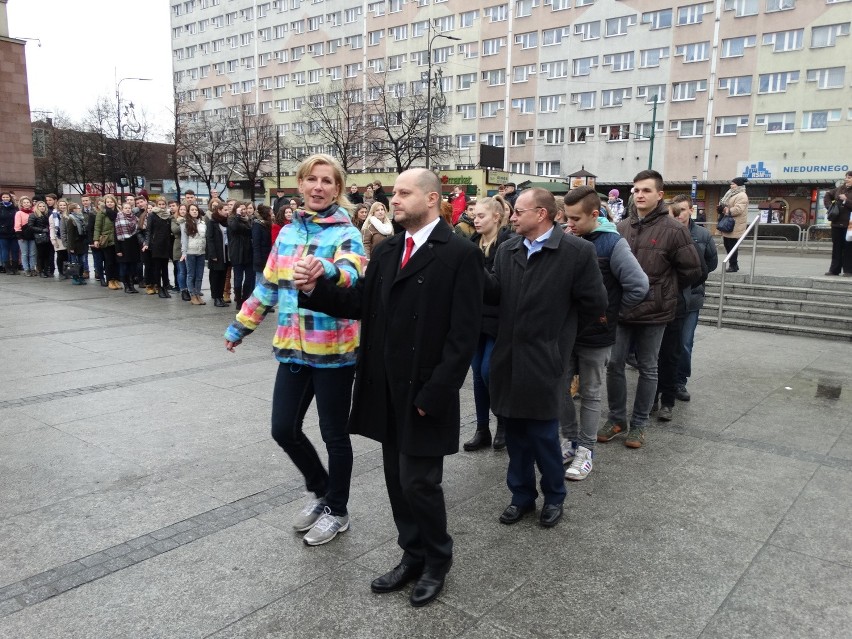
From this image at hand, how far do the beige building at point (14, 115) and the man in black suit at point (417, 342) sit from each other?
2505cm

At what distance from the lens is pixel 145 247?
13320 millimetres

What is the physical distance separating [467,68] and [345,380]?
6737 centimetres

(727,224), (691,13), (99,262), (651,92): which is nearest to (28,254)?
(99,262)

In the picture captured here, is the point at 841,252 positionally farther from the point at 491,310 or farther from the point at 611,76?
the point at 611,76

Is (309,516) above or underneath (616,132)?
underneath

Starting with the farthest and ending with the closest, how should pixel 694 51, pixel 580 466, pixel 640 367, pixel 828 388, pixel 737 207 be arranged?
pixel 694 51 → pixel 737 207 → pixel 828 388 → pixel 640 367 → pixel 580 466

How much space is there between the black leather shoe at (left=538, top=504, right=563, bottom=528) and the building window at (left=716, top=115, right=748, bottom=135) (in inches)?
2185

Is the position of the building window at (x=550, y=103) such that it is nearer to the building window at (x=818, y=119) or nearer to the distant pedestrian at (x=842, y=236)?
the building window at (x=818, y=119)

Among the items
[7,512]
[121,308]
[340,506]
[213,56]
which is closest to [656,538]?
[340,506]

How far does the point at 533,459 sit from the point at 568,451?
3.31 ft

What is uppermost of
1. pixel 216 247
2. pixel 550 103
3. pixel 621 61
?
pixel 621 61

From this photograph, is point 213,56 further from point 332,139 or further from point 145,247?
point 145,247

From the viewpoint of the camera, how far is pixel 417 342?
2.88 meters

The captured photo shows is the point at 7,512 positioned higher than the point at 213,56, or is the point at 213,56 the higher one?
the point at 213,56
